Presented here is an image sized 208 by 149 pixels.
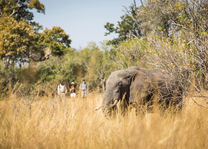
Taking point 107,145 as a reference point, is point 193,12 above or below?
above

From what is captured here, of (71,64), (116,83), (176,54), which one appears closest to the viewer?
(176,54)

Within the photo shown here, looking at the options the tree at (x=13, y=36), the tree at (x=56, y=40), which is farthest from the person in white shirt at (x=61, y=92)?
the tree at (x=56, y=40)

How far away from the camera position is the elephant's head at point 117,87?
167 inches

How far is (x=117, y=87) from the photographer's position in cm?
431

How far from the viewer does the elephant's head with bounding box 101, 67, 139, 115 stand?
167 inches

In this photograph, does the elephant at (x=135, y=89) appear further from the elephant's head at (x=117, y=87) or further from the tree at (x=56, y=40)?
the tree at (x=56, y=40)

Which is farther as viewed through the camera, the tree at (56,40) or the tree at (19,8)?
the tree at (56,40)

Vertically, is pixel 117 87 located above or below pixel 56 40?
below

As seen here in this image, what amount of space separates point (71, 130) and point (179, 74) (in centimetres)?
203

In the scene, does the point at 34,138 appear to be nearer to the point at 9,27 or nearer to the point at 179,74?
the point at 179,74

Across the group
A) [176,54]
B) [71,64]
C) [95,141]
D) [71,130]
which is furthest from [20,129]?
[71,64]

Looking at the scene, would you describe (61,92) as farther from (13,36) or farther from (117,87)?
(13,36)

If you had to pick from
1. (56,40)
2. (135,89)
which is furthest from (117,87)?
(56,40)

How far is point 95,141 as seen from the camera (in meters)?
2.28
